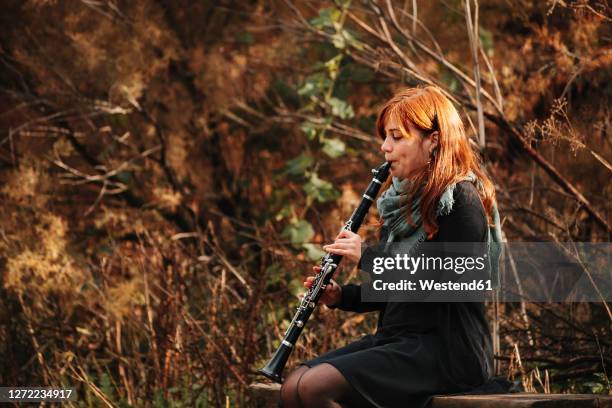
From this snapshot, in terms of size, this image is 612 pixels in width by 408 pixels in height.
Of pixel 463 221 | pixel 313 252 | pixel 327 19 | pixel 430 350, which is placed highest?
pixel 327 19

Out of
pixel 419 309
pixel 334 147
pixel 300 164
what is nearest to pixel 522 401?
pixel 419 309

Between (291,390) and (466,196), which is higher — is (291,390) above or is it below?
below

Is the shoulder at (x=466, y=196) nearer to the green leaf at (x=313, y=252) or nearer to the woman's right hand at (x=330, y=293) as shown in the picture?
the woman's right hand at (x=330, y=293)

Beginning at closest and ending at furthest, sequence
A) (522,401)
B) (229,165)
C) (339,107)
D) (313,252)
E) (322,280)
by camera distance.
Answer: (522,401) < (322,280) < (313,252) < (339,107) < (229,165)

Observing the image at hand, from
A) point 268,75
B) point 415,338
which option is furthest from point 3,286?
point 415,338

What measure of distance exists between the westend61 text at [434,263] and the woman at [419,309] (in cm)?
6

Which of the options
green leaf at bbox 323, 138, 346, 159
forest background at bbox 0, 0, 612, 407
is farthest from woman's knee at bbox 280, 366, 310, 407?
green leaf at bbox 323, 138, 346, 159

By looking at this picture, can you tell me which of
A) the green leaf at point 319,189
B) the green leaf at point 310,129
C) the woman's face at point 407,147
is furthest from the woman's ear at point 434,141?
the green leaf at point 319,189

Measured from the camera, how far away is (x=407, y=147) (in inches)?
A: 147

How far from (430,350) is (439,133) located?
0.72 metres

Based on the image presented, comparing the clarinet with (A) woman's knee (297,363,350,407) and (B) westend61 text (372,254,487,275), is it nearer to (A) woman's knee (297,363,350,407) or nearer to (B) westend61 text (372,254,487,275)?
(B) westend61 text (372,254,487,275)

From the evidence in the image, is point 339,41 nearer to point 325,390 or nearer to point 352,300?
point 352,300

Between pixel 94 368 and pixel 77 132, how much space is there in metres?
2.66

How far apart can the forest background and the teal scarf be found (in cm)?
106
